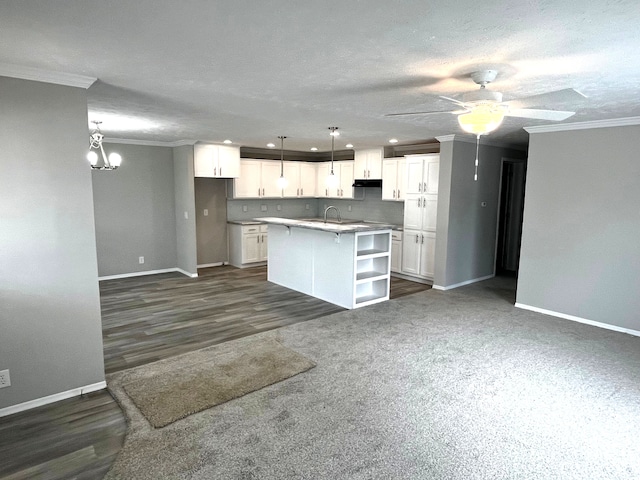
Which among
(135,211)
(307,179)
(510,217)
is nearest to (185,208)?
(135,211)

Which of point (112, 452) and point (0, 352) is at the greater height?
point (0, 352)

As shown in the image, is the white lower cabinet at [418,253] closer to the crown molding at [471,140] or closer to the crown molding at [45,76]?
the crown molding at [471,140]

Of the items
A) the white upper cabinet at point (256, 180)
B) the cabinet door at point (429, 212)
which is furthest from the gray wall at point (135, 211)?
the cabinet door at point (429, 212)

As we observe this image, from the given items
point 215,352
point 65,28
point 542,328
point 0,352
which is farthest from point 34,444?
point 542,328

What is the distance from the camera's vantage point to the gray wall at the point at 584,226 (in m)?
4.34

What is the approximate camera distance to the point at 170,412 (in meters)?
2.79

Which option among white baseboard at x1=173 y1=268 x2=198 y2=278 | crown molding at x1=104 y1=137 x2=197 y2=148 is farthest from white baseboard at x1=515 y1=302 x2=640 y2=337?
crown molding at x1=104 y1=137 x2=197 y2=148

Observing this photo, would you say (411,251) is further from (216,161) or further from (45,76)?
(45,76)

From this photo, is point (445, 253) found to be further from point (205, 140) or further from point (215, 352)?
point (205, 140)

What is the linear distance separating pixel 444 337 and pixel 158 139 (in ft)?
17.6

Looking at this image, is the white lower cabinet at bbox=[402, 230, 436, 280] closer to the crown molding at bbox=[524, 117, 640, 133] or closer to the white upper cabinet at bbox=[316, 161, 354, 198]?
the white upper cabinet at bbox=[316, 161, 354, 198]

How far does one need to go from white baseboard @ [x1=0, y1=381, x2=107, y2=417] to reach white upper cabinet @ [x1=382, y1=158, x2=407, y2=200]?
539 centimetres

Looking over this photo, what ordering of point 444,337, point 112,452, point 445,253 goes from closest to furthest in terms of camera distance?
point 112,452 → point 444,337 → point 445,253

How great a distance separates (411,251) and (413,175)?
132 cm
